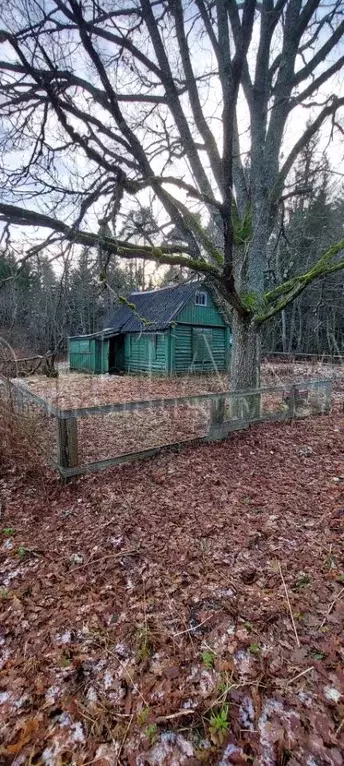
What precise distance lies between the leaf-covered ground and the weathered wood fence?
1.77 ft

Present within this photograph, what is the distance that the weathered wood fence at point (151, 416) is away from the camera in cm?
412

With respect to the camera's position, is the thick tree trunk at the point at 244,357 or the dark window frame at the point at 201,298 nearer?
the thick tree trunk at the point at 244,357

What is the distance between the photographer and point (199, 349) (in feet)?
58.4

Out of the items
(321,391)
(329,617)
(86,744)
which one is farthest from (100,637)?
(321,391)

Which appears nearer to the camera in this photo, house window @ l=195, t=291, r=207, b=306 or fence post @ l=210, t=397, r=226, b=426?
fence post @ l=210, t=397, r=226, b=426

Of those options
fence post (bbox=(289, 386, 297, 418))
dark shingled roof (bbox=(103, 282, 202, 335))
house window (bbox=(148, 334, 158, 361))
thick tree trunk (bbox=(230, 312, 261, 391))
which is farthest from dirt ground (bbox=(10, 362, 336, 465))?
dark shingled roof (bbox=(103, 282, 202, 335))

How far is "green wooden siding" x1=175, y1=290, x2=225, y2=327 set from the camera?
1675 cm

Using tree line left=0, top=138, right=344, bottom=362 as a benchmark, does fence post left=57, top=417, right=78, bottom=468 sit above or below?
below

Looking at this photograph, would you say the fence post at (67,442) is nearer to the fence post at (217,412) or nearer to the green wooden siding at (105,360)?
the fence post at (217,412)

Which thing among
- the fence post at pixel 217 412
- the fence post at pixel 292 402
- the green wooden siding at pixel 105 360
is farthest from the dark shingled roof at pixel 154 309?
the fence post at pixel 217 412

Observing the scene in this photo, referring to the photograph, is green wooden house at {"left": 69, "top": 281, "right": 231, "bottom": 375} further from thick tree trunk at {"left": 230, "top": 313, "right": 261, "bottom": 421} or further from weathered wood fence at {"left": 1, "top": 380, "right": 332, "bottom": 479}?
thick tree trunk at {"left": 230, "top": 313, "right": 261, "bottom": 421}

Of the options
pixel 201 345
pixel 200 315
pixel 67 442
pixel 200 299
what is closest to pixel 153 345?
pixel 201 345

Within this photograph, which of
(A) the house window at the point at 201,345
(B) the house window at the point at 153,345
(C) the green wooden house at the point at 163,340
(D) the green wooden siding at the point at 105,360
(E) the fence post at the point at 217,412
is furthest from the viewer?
(D) the green wooden siding at the point at 105,360

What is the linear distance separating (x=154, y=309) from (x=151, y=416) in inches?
449
